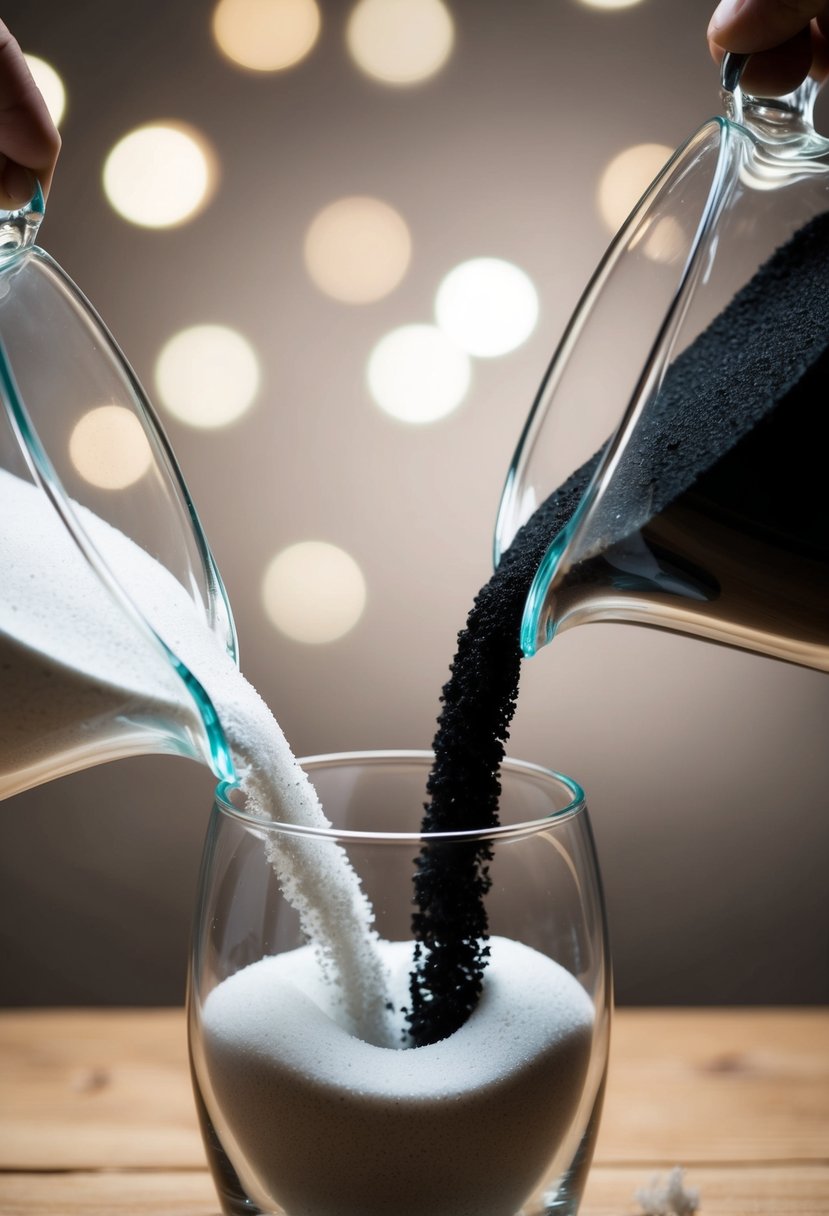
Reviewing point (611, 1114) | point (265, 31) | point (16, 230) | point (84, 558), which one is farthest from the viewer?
point (265, 31)

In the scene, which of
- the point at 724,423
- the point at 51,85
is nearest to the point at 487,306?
the point at 51,85

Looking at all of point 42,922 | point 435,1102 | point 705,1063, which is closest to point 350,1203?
point 435,1102

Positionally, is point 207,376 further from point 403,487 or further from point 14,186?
point 14,186

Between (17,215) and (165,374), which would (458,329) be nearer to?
(165,374)

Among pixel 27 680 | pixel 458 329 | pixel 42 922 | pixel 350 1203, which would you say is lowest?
pixel 42 922

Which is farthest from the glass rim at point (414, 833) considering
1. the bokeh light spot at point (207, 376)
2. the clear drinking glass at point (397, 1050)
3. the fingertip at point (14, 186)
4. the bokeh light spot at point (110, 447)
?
the bokeh light spot at point (207, 376)
